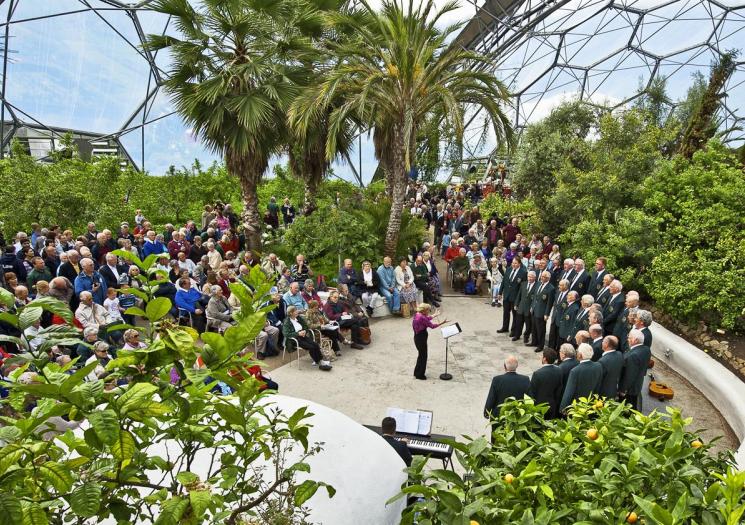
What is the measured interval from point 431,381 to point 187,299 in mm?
4881

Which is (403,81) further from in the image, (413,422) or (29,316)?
(29,316)

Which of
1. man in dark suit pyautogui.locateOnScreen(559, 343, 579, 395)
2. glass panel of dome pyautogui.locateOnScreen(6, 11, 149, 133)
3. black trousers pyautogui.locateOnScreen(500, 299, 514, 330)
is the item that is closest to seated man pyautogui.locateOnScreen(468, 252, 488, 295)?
black trousers pyautogui.locateOnScreen(500, 299, 514, 330)

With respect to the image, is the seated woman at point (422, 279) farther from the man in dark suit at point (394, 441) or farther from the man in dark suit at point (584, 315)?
the man in dark suit at point (394, 441)

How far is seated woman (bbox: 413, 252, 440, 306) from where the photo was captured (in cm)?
1286

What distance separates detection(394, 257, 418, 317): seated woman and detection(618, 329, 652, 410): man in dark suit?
18.5ft

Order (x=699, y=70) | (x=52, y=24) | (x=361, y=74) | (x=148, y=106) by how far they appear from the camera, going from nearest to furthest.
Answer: (x=361, y=74) → (x=52, y=24) → (x=148, y=106) → (x=699, y=70)

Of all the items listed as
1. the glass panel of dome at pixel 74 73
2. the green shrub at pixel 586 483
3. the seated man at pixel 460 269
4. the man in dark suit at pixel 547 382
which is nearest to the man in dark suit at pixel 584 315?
the man in dark suit at pixel 547 382

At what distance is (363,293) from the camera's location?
1206 cm

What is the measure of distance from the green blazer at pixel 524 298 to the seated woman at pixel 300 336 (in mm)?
4088

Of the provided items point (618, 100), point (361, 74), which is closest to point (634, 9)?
point (618, 100)

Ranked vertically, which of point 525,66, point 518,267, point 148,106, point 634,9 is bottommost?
point 518,267

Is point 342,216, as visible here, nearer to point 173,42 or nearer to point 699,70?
point 173,42

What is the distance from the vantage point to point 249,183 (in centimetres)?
1370

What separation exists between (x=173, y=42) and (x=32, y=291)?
21.0 ft
